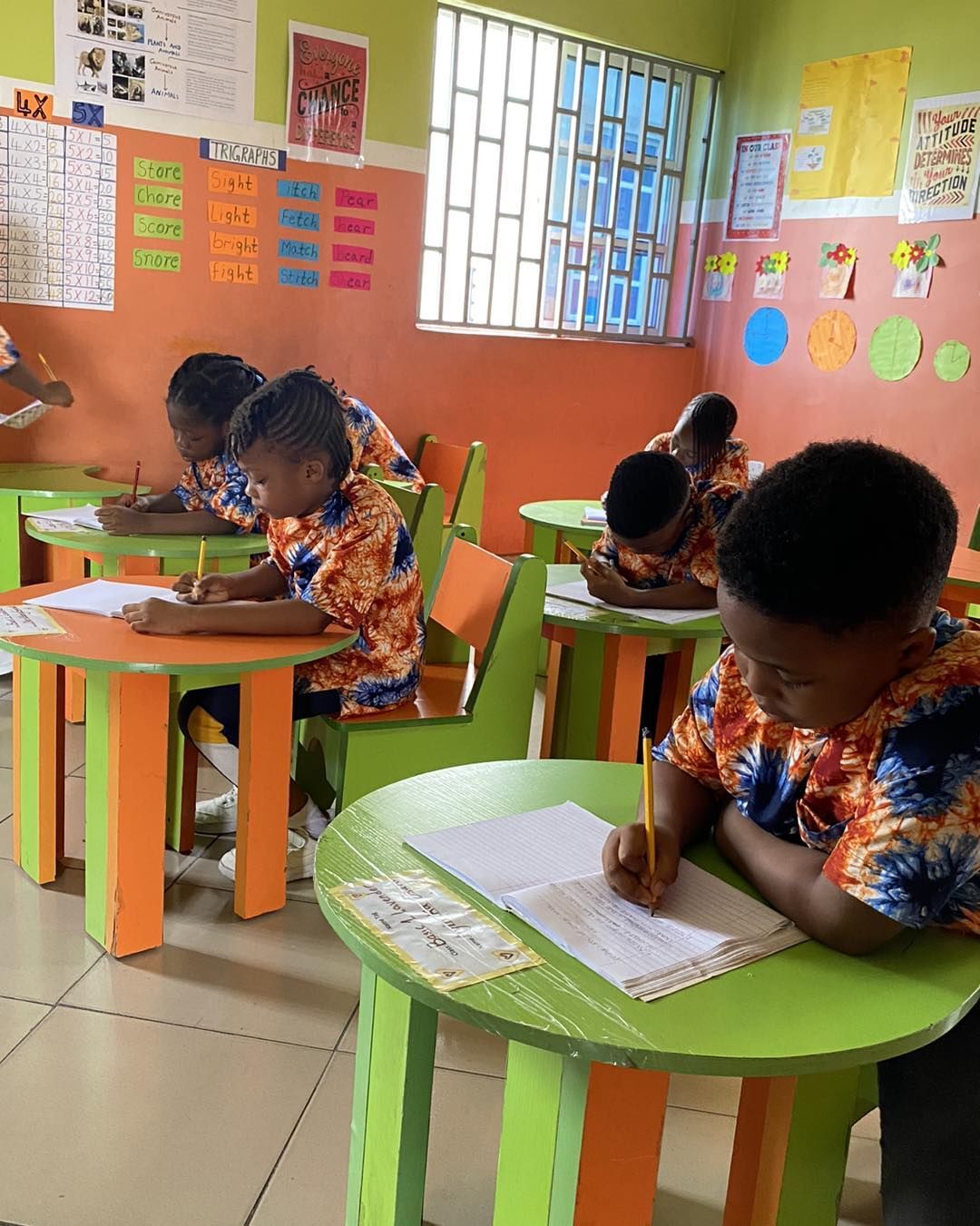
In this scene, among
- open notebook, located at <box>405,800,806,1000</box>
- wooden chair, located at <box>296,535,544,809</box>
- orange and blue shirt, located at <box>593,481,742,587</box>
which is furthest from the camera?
orange and blue shirt, located at <box>593,481,742,587</box>

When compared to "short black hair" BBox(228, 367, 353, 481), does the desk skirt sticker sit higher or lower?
lower

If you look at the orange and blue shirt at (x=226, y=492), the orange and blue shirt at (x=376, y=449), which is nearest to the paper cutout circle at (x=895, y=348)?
the orange and blue shirt at (x=376, y=449)

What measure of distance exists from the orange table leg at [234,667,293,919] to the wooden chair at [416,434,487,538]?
1.95 metres

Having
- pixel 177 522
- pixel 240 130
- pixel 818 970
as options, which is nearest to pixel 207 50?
pixel 240 130

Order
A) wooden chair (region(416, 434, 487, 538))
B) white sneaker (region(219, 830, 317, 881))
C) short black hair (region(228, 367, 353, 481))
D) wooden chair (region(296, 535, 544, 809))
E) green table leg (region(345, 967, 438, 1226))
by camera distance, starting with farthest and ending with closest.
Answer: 1. wooden chair (region(416, 434, 487, 538))
2. white sneaker (region(219, 830, 317, 881))
3. wooden chair (region(296, 535, 544, 809))
4. short black hair (region(228, 367, 353, 481))
5. green table leg (region(345, 967, 438, 1226))

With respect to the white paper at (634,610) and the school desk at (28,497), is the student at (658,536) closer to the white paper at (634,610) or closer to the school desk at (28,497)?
the white paper at (634,610)

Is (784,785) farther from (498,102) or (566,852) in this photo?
(498,102)

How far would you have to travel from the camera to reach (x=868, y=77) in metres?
4.96

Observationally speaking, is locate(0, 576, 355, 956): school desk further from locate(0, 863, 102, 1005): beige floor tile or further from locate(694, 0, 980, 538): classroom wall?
locate(694, 0, 980, 538): classroom wall

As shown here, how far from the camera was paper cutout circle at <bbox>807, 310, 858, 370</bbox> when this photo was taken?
519 centimetres

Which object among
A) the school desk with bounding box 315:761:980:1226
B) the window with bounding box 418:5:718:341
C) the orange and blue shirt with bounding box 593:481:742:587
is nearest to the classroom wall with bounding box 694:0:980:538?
the window with bounding box 418:5:718:341

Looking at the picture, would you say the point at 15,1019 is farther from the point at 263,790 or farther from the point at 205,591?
the point at 205,591

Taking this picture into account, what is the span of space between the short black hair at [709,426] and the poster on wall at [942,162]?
1783 mm

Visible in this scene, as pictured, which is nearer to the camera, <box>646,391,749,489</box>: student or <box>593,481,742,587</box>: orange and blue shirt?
<box>593,481,742,587</box>: orange and blue shirt
